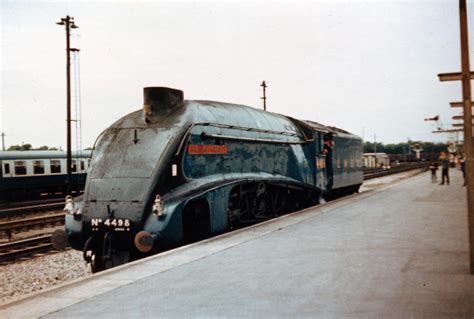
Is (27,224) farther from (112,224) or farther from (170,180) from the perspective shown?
(170,180)

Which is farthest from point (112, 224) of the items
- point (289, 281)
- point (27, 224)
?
point (27, 224)

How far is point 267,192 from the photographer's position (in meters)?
12.6

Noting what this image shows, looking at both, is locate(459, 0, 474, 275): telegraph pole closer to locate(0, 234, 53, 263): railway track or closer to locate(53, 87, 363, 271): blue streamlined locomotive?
locate(53, 87, 363, 271): blue streamlined locomotive

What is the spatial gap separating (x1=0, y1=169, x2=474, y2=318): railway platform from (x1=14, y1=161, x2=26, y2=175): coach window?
1940 cm

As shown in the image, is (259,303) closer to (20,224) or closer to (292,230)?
(292,230)

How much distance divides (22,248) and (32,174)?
15932 millimetres

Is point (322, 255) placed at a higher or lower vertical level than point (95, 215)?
lower

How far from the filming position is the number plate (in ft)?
26.8

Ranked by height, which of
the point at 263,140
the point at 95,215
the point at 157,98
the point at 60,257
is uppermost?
the point at 157,98

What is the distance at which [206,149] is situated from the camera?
32.4 ft

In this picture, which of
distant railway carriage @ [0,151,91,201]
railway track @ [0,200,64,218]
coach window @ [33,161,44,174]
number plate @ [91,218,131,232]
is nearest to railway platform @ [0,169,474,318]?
number plate @ [91,218,131,232]

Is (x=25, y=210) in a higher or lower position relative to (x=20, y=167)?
lower

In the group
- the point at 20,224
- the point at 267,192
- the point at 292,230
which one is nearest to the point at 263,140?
the point at 267,192

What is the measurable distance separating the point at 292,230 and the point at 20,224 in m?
8.27
